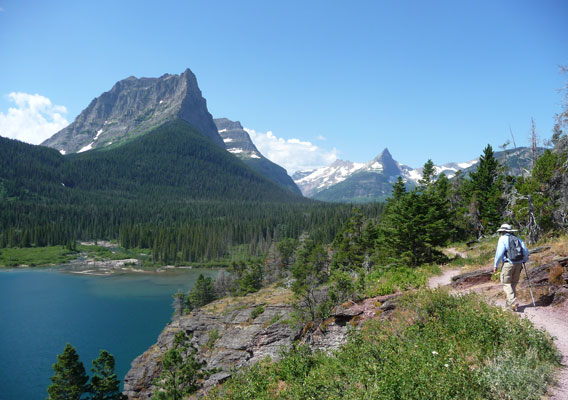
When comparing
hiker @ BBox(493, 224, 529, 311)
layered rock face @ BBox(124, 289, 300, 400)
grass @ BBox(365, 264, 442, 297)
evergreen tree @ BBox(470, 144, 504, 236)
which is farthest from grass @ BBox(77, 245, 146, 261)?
hiker @ BBox(493, 224, 529, 311)

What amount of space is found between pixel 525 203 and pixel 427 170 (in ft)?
128

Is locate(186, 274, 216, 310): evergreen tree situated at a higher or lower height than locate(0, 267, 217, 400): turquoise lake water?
higher

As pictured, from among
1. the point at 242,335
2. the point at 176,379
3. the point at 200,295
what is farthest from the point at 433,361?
the point at 200,295

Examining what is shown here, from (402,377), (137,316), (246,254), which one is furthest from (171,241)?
(402,377)

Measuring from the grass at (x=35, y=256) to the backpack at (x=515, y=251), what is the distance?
156221 millimetres

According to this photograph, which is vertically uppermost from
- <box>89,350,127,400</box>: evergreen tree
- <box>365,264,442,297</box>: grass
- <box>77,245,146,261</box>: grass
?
<box>365,264,442,297</box>: grass

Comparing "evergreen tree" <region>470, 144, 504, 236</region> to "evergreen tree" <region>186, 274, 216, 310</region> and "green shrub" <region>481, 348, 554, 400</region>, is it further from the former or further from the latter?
"evergreen tree" <region>186, 274, 216, 310</region>

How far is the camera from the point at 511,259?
33.2 feet

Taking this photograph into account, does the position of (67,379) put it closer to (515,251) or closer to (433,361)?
(433,361)

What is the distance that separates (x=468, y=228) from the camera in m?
45.8

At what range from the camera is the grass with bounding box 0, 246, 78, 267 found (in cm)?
12306

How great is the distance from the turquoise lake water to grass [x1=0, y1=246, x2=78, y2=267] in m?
20.1

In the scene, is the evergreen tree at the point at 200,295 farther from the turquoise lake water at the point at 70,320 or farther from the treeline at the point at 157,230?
the treeline at the point at 157,230

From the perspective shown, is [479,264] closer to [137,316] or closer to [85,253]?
[137,316]
